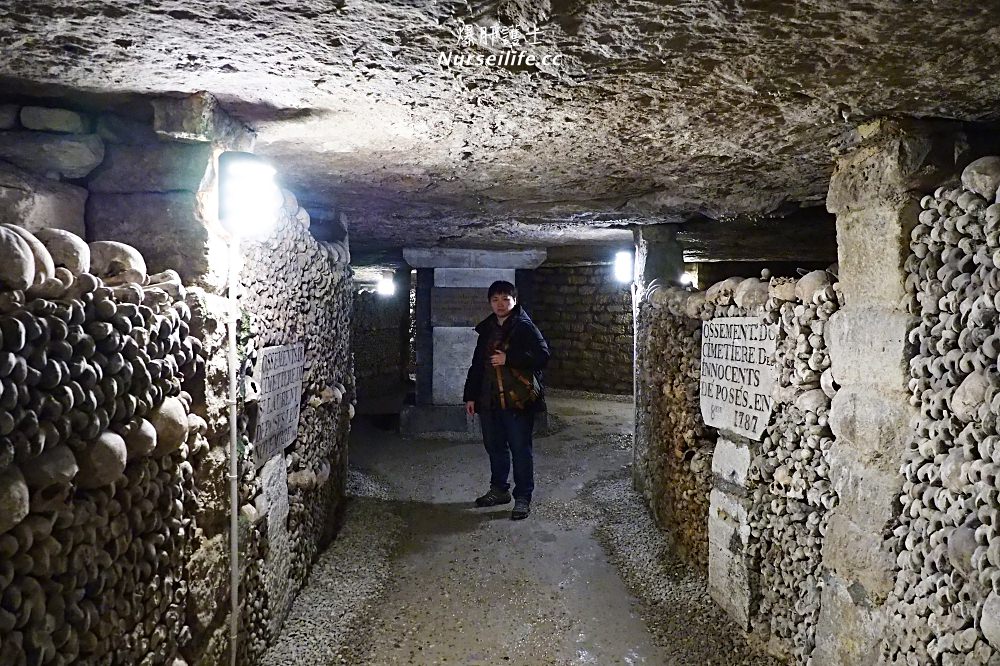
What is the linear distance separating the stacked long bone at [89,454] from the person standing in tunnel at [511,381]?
2.93 metres

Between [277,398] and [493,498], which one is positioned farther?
[493,498]

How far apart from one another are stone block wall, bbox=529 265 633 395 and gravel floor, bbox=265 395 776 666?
5.04 metres

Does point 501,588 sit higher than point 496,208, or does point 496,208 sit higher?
point 496,208

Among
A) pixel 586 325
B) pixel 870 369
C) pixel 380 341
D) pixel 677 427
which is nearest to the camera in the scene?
pixel 870 369

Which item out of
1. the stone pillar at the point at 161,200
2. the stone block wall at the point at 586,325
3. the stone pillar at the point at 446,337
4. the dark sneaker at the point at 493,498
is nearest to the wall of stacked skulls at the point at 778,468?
the dark sneaker at the point at 493,498

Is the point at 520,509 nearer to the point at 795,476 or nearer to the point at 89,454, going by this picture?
the point at 795,476

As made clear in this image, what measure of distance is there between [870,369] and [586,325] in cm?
882

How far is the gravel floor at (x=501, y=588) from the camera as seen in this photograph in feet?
10.3

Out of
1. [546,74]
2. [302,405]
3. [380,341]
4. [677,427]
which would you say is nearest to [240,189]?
[546,74]

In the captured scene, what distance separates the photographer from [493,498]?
518 cm

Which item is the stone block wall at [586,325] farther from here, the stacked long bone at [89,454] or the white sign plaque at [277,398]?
the stacked long bone at [89,454]

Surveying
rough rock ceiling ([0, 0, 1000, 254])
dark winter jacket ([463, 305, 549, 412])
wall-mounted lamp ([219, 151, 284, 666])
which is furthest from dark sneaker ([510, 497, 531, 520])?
wall-mounted lamp ([219, 151, 284, 666])

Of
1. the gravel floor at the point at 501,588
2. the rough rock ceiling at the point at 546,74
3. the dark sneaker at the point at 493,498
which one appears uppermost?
the rough rock ceiling at the point at 546,74

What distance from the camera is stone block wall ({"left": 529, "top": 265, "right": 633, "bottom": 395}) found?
10785 mm
